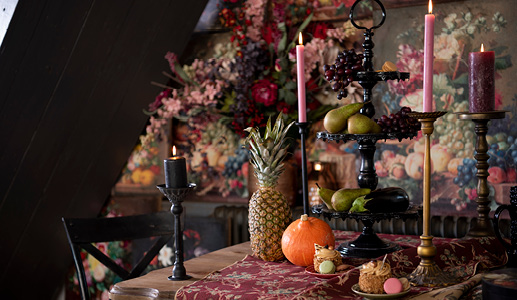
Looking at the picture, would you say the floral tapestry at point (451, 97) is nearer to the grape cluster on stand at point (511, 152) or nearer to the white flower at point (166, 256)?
the grape cluster on stand at point (511, 152)

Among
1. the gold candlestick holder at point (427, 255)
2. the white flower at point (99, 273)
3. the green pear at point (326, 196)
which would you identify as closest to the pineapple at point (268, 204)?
the green pear at point (326, 196)

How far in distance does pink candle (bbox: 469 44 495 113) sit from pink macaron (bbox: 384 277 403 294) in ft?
2.01

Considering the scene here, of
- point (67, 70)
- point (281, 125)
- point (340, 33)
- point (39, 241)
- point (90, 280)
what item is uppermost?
point (340, 33)

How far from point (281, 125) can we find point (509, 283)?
738mm

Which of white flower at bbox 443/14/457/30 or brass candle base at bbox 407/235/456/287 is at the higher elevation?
white flower at bbox 443/14/457/30

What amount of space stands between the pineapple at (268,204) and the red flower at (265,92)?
2.88 feet

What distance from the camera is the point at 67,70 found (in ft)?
7.83

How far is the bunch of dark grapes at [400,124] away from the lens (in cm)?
158

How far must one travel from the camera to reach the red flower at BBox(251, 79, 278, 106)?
2605 mm

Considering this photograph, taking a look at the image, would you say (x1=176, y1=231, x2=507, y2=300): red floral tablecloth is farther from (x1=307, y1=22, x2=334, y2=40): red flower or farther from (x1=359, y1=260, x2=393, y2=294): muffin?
(x1=307, y1=22, x2=334, y2=40): red flower

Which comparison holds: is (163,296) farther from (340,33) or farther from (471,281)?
(340,33)

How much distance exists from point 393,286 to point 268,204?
479 mm

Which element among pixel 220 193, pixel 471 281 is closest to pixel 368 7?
pixel 220 193

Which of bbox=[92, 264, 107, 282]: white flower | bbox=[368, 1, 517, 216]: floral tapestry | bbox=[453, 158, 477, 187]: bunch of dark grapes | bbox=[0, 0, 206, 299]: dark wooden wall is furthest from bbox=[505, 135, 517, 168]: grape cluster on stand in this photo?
bbox=[92, 264, 107, 282]: white flower
